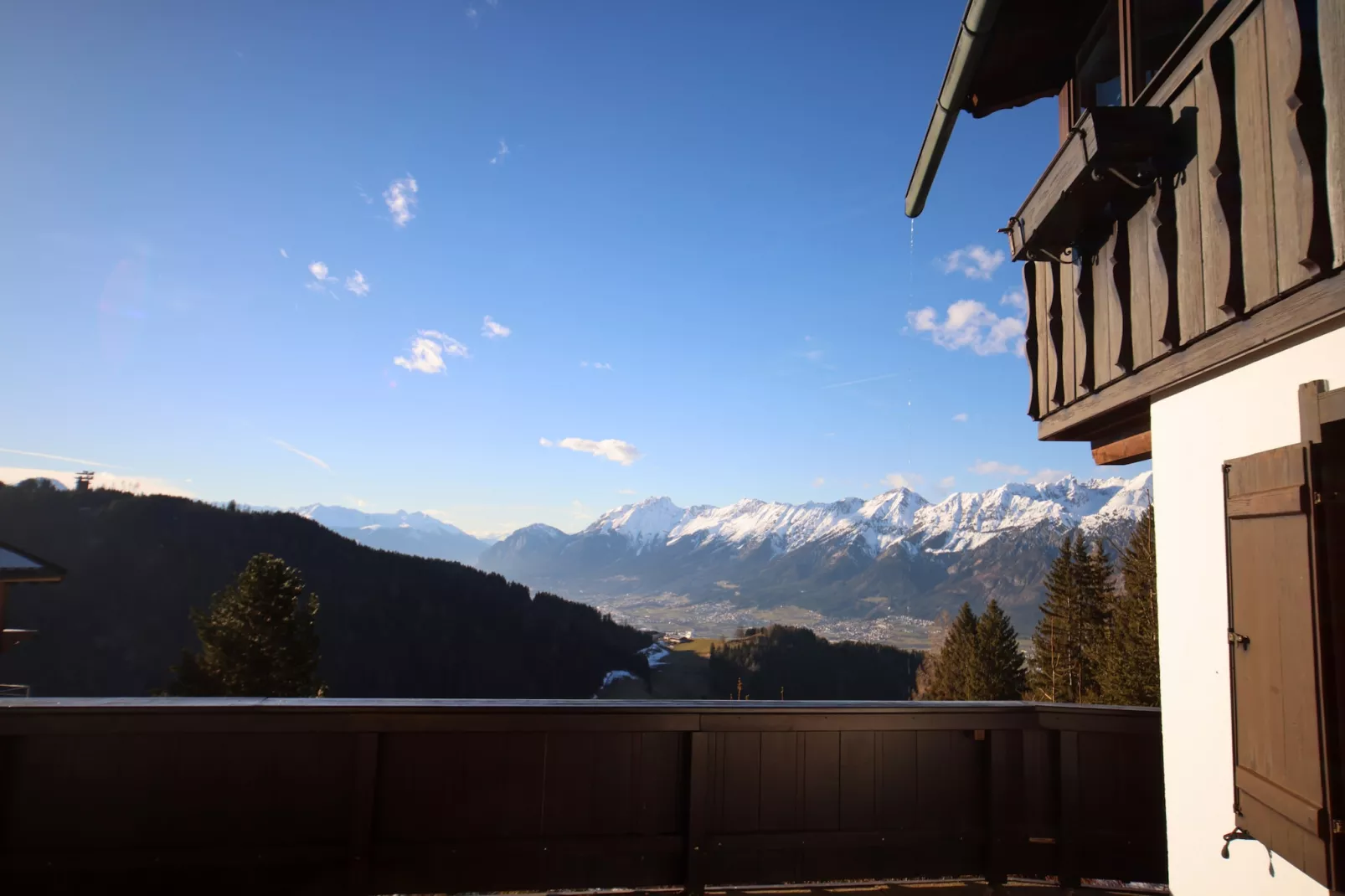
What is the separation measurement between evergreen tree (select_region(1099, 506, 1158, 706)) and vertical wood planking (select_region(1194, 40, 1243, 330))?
105 ft

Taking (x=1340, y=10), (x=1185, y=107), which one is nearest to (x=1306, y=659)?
(x=1340, y=10)

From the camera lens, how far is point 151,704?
346 cm

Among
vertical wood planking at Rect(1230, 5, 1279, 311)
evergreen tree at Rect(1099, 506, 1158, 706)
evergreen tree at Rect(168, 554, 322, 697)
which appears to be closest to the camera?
vertical wood planking at Rect(1230, 5, 1279, 311)

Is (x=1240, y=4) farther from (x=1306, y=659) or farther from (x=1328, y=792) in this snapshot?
(x=1328, y=792)

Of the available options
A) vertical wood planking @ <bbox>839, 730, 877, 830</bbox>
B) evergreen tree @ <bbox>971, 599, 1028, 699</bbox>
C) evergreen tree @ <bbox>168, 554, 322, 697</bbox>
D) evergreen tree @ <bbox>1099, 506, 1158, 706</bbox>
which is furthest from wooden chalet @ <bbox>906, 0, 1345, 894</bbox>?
evergreen tree @ <bbox>971, 599, 1028, 699</bbox>

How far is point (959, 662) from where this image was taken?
5112 centimetres

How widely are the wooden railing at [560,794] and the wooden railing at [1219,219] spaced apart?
73.5 inches

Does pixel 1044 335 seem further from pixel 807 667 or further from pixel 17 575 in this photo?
pixel 807 667

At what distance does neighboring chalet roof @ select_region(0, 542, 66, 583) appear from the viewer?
20.1 ft

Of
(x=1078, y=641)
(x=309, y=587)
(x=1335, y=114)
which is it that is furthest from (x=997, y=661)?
(x=309, y=587)

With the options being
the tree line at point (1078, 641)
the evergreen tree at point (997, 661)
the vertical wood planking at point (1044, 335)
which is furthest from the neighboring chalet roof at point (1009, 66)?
the evergreen tree at point (997, 661)

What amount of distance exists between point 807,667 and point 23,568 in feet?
269

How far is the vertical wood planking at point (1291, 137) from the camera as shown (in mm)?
2102

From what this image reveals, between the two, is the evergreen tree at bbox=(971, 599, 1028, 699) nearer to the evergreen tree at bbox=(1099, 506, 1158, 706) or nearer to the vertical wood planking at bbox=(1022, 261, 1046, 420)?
the evergreen tree at bbox=(1099, 506, 1158, 706)
